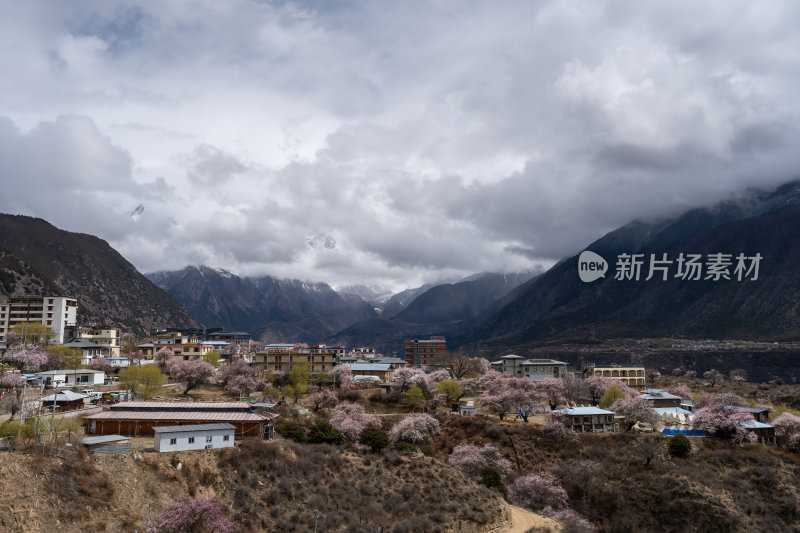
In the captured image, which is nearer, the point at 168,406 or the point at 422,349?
the point at 168,406

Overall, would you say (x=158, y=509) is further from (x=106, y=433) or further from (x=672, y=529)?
(x=672, y=529)

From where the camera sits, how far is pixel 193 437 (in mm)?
45594

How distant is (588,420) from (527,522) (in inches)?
1174

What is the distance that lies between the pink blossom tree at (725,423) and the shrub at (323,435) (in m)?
47.0

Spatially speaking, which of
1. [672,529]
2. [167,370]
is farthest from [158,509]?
[167,370]

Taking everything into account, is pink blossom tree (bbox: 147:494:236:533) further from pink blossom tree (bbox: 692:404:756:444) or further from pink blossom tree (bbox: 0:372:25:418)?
pink blossom tree (bbox: 692:404:756:444)

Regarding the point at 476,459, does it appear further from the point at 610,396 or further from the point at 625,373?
the point at 625,373

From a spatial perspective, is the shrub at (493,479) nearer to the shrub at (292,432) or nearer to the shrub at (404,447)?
the shrub at (404,447)

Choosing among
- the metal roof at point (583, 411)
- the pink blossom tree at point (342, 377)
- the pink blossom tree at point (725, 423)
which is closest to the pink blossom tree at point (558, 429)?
the metal roof at point (583, 411)

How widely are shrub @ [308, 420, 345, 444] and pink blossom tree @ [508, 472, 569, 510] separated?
1848cm

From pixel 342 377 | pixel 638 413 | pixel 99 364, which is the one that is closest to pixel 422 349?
pixel 342 377

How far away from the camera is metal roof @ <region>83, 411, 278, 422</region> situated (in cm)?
5141

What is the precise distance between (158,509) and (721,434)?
65184mm

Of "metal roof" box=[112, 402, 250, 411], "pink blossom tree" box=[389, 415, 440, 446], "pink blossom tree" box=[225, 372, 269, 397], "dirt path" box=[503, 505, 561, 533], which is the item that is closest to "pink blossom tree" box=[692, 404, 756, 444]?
"dirt path" box=[503, 505, 561, 533]
